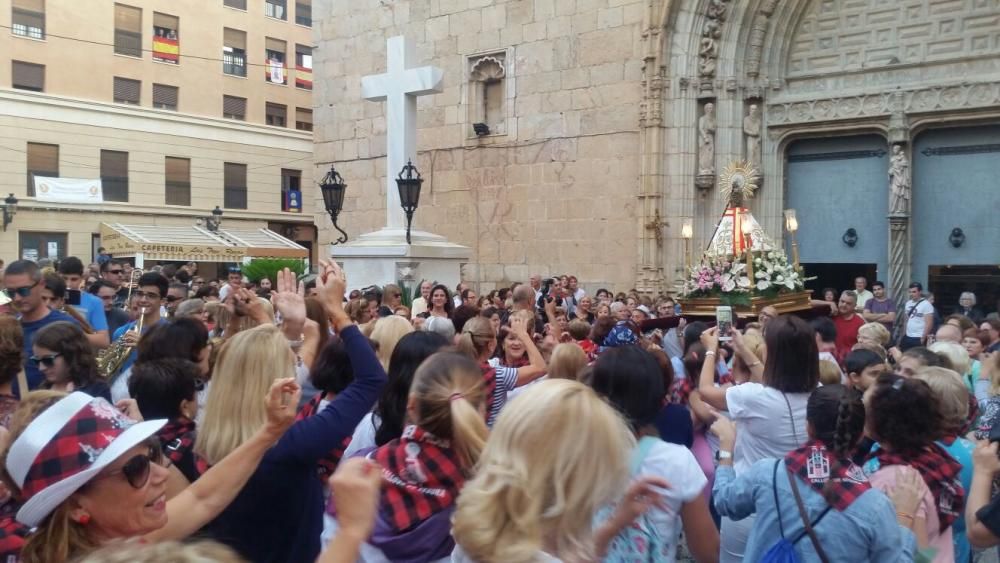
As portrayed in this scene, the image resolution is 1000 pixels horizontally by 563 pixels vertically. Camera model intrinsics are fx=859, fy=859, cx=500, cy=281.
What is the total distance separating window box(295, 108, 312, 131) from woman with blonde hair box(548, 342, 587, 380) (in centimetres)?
3360

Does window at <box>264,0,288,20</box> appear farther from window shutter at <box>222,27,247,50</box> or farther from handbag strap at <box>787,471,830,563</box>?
handbag strap at <box>787,471,830,563</box>

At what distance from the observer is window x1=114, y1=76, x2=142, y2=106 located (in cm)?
3102

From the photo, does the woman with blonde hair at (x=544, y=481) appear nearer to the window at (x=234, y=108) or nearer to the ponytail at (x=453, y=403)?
the ponytail at (x=453, y=403)

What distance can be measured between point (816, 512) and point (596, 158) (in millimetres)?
13247

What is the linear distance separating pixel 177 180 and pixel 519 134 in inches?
792

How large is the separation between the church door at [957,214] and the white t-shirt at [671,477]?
12.3 m

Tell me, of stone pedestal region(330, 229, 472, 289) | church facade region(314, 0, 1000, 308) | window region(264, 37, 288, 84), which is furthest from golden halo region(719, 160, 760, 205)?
window region(264, 37, 288, 84)

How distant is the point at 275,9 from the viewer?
35.3 metres

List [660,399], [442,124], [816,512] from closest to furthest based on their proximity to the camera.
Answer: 1. [816,512]
2. [660,399]
3. [442,124]

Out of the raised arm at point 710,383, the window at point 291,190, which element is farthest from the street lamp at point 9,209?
the raised arm at point 710,383

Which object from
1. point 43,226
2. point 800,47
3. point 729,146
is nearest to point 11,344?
point 729,146

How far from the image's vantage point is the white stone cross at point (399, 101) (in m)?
13.5

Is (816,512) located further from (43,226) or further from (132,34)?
(132,34)

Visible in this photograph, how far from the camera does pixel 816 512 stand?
9.51ft
